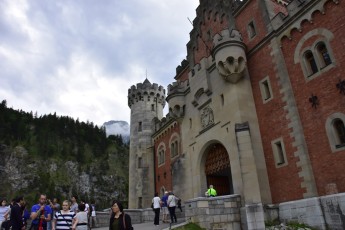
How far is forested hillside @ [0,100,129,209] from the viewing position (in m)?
72.3

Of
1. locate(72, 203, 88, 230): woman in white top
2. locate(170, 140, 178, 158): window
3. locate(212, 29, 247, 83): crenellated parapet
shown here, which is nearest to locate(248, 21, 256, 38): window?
locate(212, 29, 247, 83): crenellated parapet

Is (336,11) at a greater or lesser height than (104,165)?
lesser

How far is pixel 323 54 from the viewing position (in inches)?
604

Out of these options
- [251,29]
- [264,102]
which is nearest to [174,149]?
[264,102]

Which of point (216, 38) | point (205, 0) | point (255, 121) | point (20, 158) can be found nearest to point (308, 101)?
point (255, 121)

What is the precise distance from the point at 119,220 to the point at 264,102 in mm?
13335

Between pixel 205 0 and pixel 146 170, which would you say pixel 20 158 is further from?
pixel 205 0

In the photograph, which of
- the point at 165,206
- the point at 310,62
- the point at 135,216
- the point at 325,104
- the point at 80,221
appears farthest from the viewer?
the point at 135,216

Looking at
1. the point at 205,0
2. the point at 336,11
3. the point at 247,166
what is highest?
the point at 205,0

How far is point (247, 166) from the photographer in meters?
16.1

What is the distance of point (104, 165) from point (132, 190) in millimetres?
55900

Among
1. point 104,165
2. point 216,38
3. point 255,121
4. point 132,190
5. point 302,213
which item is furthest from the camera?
point 104,165

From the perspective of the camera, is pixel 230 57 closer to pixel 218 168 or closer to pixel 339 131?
pixel 218 168

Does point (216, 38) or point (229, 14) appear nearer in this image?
point (216, 38)
